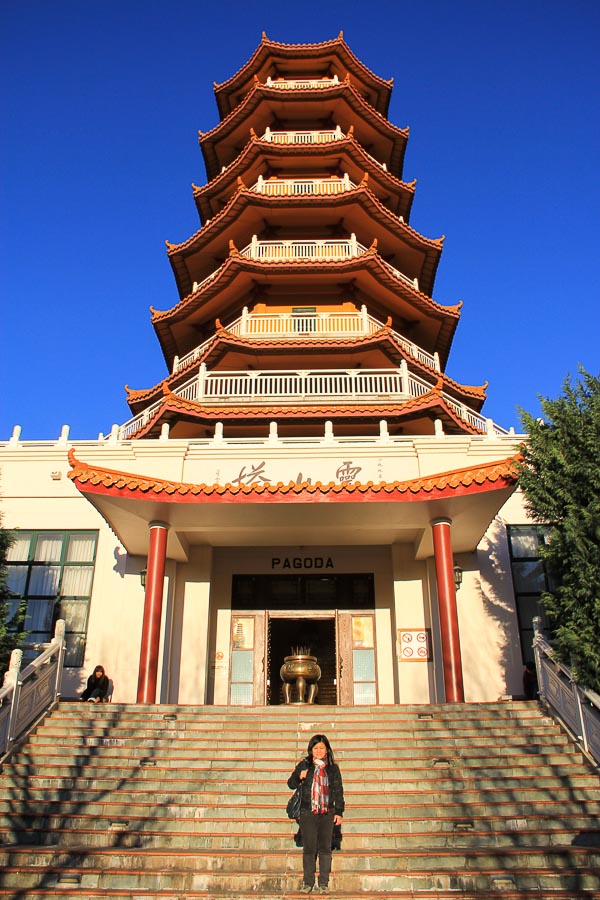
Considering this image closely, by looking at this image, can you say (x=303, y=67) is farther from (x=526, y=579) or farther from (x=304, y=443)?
(x=526, y=579)

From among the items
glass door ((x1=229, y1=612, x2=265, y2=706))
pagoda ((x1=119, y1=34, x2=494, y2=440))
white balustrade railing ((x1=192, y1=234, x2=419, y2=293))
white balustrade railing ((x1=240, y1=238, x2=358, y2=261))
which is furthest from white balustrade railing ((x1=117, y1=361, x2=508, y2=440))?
glass door ((x1=229, y1=612, x2=265, y2=706))

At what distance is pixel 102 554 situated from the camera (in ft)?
47.7

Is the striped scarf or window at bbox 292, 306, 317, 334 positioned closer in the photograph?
the striped scarf

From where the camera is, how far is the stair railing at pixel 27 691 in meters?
8.95

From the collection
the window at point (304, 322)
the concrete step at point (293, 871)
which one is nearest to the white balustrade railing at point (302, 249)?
the window at point (304, 322)

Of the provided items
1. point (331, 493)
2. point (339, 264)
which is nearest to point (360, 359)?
point (339, 264)

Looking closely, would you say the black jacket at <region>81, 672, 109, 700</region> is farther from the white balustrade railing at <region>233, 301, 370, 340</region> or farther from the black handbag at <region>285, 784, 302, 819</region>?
the white balustrade railing at <region>233, 301, 370, 340</region>

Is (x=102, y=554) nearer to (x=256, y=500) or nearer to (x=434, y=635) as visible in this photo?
(x=256, y=500)

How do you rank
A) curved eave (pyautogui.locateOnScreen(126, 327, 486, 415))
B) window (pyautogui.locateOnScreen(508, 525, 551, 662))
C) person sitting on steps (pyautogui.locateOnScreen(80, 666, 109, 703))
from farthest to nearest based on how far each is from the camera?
curved eave (pyautogui.locateOnScreen(126, 327, 486, 415)) → window (pyautogui.locateOnScreen(508, 525, 551, 662)) → person sitting on steps (pyautogui.locateOnScreen(80, 666, 109, 703))

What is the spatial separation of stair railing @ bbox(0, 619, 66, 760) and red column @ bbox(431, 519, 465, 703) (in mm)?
5783

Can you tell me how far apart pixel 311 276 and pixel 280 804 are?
1540 centimetres

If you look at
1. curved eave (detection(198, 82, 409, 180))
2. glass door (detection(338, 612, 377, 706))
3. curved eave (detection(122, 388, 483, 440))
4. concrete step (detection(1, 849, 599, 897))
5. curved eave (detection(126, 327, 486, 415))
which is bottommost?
concrete step (detection(1, 849, 599, 897))

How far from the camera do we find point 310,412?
17250mm

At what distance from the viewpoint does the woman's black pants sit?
232 inches
